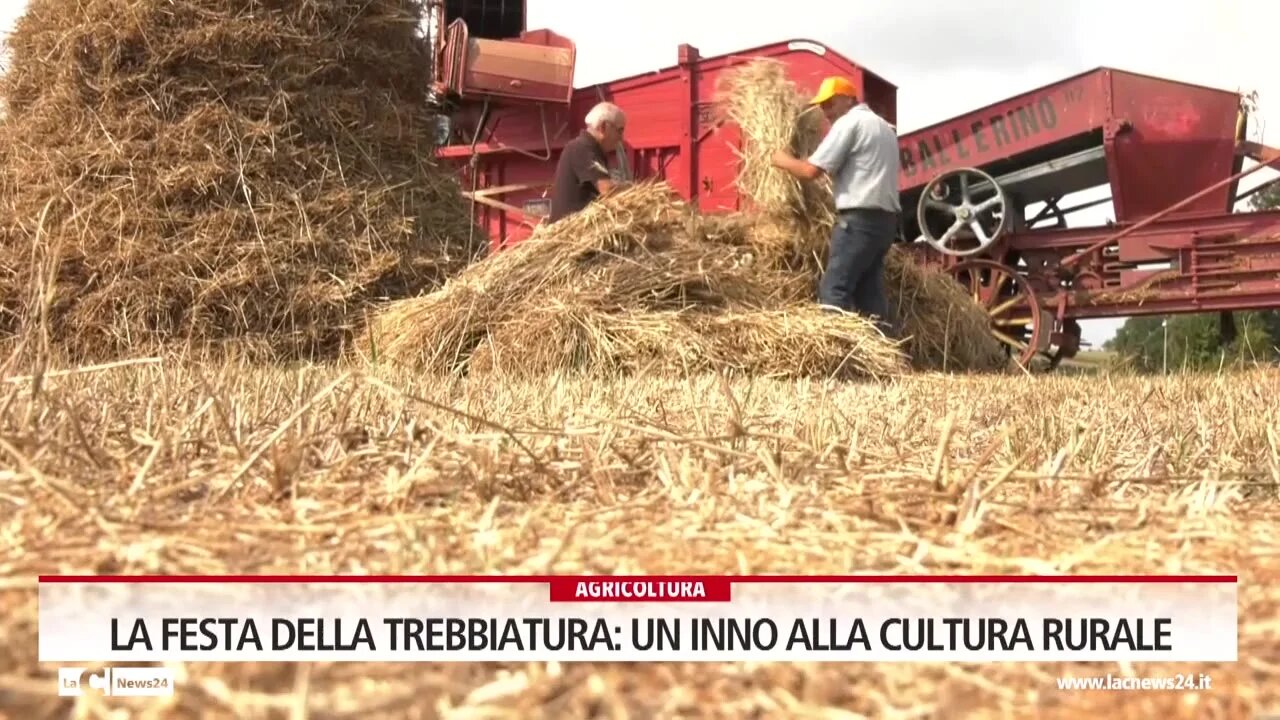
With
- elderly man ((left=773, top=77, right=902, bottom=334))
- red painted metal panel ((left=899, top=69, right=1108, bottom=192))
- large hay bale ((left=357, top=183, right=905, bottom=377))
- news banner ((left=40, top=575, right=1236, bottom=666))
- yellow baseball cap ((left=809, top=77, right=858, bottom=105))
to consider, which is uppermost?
red painted metal panel ((left=899, top=69, right=1108, bottom=192))

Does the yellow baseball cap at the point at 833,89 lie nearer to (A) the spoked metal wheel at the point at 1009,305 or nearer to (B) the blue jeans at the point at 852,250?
(B) the blue jeans at the point at 852,250

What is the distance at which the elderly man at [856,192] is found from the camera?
4.41 meters

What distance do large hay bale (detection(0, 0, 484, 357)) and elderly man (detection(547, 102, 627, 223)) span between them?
26.4 inches

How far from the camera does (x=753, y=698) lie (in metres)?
0.69

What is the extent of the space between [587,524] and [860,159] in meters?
3.75

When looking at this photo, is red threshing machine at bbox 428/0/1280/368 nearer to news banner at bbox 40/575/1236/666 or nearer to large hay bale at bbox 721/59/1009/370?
large hay bale at bbox 721/59/1009/370

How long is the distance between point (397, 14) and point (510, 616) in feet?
15.1

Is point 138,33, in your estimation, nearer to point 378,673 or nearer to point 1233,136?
point 378,673

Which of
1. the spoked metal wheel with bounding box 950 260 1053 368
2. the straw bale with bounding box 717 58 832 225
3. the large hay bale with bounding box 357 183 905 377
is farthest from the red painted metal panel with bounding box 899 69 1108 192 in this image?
the large hay bale with bounding box 357 183 905 377

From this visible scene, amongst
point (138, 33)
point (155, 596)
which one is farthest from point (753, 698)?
point (138, 33)

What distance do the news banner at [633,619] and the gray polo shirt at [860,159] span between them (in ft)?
12.2

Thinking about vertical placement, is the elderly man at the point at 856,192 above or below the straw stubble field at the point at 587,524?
above

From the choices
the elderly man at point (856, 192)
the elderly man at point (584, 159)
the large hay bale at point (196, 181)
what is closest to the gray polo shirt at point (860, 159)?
the elderly man at point (856, 192)

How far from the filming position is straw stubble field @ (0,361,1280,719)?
2.27ft
